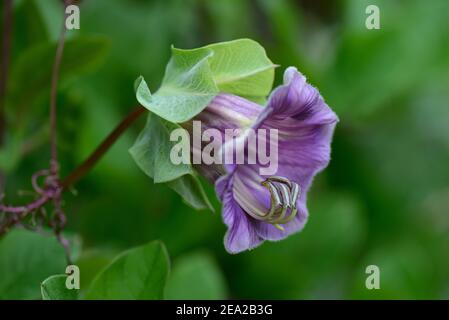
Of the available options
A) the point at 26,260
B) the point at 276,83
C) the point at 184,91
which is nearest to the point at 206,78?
the point at 184,91

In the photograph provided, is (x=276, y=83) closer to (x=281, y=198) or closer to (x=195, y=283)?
(x=195, y=283)

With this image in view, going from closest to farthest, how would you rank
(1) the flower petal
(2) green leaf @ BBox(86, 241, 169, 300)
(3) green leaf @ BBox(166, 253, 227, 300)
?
(1) the flower petal → (2) green leaf @ BBox(86, 241, 169, 300) → (3) green leaf @ BBox(166, 253, 227, 300)

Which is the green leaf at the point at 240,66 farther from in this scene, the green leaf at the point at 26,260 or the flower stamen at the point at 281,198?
the green leaf at the point at 26,260

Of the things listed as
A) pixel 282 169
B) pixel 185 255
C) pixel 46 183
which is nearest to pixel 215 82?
pixel 282 169

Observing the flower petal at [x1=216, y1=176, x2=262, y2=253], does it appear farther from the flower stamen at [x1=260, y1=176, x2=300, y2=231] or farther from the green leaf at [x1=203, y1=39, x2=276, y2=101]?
the green leaf at [x1=203, y1=39, x2=276, y2=101]

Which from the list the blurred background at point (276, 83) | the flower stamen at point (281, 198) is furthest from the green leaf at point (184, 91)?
the blurred background at point (276, 83)

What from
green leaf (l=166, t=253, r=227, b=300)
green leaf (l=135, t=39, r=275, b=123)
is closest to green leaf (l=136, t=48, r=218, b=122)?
green leaf (l=135, t=39, r=275, b=123)
